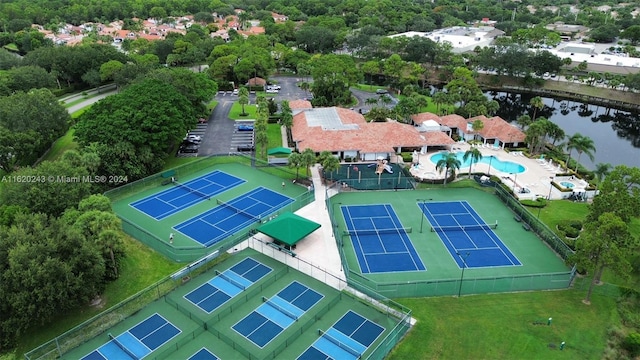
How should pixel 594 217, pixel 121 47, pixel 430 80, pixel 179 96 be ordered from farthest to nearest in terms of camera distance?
pixel 121 47
pixel 430 80
pixel 179 96
pixel 594 217

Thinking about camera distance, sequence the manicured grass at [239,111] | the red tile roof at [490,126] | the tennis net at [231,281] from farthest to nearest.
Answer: the manicured grass at [239,111], the red tile roof at [490,126], the tennis net at [231,281]

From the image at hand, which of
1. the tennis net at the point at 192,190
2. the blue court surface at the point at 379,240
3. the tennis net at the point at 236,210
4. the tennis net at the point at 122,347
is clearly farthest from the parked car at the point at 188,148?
the tennis net at the point at 122,347

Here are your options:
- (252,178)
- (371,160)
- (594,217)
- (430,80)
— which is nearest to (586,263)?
(594,217)

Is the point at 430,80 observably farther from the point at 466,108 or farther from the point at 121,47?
the point at 121,47

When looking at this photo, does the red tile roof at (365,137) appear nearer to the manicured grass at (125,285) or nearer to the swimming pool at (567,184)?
the swimming pool at (567,184)

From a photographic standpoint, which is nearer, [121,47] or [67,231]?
[67,231]

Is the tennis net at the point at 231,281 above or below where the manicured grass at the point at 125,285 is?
below

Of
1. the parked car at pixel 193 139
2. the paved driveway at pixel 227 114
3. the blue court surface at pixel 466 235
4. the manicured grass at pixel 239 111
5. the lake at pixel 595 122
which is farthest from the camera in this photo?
the manicured grass at pixel 239 111

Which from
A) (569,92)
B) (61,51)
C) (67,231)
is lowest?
(569,92)

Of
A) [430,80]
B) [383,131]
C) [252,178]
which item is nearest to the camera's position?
[252,178]

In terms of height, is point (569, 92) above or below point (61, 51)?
below
